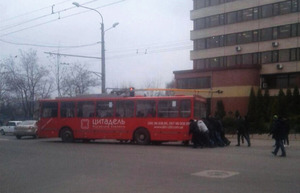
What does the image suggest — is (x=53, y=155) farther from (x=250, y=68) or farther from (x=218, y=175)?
(x=250, y=68)

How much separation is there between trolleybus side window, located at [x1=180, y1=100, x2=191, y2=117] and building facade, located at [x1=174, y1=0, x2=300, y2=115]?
26.6 meters

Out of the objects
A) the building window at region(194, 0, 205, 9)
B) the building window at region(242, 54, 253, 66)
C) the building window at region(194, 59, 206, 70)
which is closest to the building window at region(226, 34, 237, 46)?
the building window at region(242, 54, 253, 66)

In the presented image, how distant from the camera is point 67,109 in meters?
25.8

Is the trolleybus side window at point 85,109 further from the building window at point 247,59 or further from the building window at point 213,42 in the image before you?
the building window at point 213,42

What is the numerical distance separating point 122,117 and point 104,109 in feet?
4.73

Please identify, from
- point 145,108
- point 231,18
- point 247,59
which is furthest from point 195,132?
point 231,18

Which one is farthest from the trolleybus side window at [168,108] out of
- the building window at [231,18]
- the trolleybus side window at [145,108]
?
the building window at [231,18]

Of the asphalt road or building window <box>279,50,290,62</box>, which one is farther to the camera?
building window <box>279,50,290,62</box>

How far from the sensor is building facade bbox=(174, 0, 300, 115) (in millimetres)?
47094


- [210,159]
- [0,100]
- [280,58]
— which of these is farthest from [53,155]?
[0,100]

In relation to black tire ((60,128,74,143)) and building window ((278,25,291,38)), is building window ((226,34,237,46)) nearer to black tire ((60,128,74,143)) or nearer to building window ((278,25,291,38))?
building window ((278,25,291,38))

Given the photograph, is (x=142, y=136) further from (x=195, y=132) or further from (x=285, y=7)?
(x=285, y=7)

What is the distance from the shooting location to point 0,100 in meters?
59.9

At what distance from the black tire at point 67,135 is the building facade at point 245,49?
1019 inches
